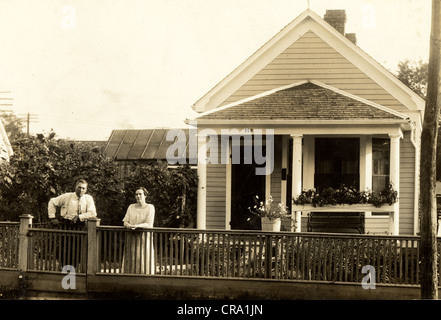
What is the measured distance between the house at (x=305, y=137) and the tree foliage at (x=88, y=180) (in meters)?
0.92

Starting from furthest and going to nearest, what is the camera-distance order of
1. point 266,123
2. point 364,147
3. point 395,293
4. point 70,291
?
point 364,147 < point 266,123 < point 70,291 < point 395,293

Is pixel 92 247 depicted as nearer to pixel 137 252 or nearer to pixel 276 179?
pixel 137 252

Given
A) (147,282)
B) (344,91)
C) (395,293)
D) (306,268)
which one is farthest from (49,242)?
(344,91)

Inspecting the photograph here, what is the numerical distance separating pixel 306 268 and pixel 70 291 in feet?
12.8

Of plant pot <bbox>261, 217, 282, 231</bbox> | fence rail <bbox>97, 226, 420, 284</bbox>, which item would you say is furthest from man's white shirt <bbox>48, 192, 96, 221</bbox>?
plant pot <bbox>261, 217, 282, 231</bbox>

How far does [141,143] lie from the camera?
3666 centimetres

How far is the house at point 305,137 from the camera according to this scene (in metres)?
16.5

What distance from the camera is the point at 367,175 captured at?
15.9m

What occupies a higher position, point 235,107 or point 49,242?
point 235,107

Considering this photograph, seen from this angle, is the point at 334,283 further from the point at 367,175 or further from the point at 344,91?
the point at 344,91

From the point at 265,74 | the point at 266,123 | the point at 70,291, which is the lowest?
the point at 70,291

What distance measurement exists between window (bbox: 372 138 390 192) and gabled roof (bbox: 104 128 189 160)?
18.0m

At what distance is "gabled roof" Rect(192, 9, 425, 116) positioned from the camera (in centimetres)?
1720

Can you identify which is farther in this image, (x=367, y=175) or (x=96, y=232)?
(x=367, y=175)
